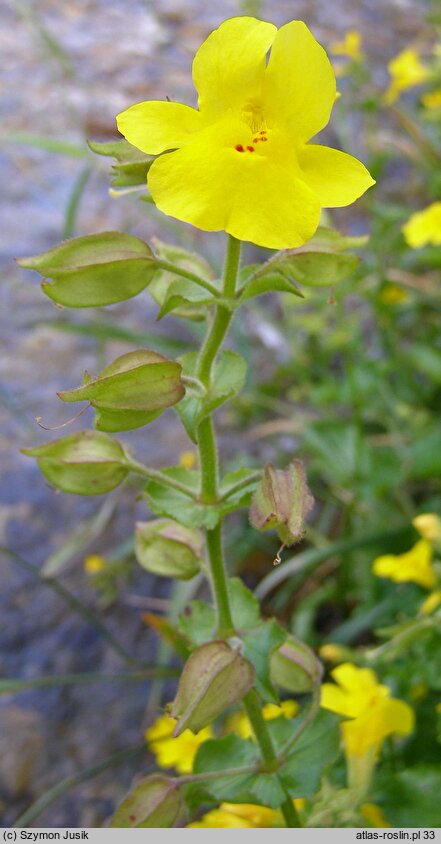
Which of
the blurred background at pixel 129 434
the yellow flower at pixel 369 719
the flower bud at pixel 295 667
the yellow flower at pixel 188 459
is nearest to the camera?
the flower bud at pixel 295 667

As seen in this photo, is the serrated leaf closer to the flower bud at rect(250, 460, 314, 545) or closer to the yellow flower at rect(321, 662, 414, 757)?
the flower bud at rect(250, 460, 314, 545)

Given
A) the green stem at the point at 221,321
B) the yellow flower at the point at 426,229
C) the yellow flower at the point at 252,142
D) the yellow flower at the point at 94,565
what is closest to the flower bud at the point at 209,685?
the green stem at the point at 221,321

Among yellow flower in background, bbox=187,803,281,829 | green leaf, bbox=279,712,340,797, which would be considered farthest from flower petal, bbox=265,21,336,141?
yellow flower in background, bbox=187,803,281,829

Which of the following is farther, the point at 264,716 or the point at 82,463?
the point at 264,716

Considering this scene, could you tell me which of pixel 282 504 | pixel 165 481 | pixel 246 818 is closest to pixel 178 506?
pixel 165 481

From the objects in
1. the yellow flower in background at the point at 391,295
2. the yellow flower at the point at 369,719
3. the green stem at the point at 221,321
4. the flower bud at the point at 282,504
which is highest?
the yellow flower in background at the point at 391,295

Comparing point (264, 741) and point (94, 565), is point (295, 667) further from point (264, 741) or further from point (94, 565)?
point (94, 565)

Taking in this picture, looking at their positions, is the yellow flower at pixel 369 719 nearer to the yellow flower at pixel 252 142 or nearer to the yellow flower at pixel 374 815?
the yellow flower at pixel 374 815
